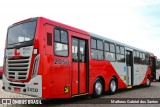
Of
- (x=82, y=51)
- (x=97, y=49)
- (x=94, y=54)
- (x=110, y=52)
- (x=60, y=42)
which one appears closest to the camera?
(x=60, y=42)

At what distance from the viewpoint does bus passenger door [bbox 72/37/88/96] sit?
9719mm

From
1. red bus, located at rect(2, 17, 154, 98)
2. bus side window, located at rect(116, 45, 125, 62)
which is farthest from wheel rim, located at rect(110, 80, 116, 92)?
bus side window, located at rect(116, 45, 125, 62)

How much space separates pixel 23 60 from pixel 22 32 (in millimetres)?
1241

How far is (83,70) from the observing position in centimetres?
1048

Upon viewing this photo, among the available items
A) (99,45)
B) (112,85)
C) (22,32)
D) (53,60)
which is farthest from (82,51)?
(112,85)

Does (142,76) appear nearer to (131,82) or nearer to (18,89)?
(131,82)

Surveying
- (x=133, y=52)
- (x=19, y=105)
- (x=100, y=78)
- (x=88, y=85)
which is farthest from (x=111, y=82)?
(x=19, y=105)

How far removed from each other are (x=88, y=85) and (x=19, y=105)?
10.5ft

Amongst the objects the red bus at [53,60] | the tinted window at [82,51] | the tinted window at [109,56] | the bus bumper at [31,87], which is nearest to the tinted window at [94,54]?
the red bus at [53,60]

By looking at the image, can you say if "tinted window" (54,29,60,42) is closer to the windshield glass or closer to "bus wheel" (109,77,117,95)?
the windshield glass

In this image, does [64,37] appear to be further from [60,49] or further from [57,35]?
[60,49]

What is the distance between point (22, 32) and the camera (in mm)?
9023

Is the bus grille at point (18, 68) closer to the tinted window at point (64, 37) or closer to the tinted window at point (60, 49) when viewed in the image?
the tinted window at point (60, 49)

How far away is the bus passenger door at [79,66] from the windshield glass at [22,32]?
2.04 m
